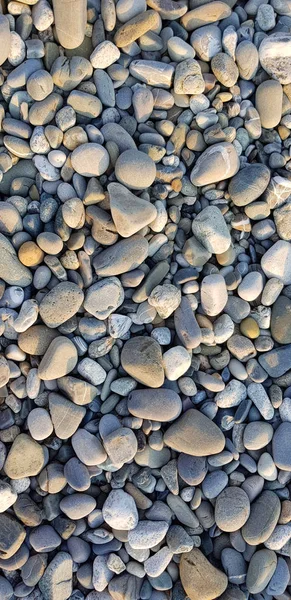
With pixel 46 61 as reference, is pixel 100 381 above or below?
below

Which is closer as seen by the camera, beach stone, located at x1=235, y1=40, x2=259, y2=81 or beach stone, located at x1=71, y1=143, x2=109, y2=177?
beach stone, located at x1=71, y1=143, x2=109, y2=177

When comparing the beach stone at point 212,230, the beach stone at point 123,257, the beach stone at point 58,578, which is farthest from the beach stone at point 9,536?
the beach stone at point 212,230

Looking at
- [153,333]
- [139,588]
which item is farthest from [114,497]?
[153,333]

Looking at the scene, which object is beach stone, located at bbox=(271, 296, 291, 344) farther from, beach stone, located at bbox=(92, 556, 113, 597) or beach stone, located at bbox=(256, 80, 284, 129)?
beach stone, located at bbox=(92, 556, 113, 597)

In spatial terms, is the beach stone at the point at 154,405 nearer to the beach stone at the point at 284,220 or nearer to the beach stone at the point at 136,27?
the beach stone at the point at 284,220

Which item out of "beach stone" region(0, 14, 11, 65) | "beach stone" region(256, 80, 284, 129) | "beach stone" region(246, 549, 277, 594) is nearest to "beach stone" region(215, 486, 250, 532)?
"beach stone" region(246, 549, 277, 594)

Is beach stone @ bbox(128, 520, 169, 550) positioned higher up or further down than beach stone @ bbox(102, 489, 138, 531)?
further down

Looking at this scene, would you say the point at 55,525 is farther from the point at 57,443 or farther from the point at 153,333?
the point at 153,333

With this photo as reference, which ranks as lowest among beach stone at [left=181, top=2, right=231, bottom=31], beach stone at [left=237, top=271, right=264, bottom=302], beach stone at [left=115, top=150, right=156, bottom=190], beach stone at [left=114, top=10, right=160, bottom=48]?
beach stone at [left=237, top=271, right=264, bottom=302]
